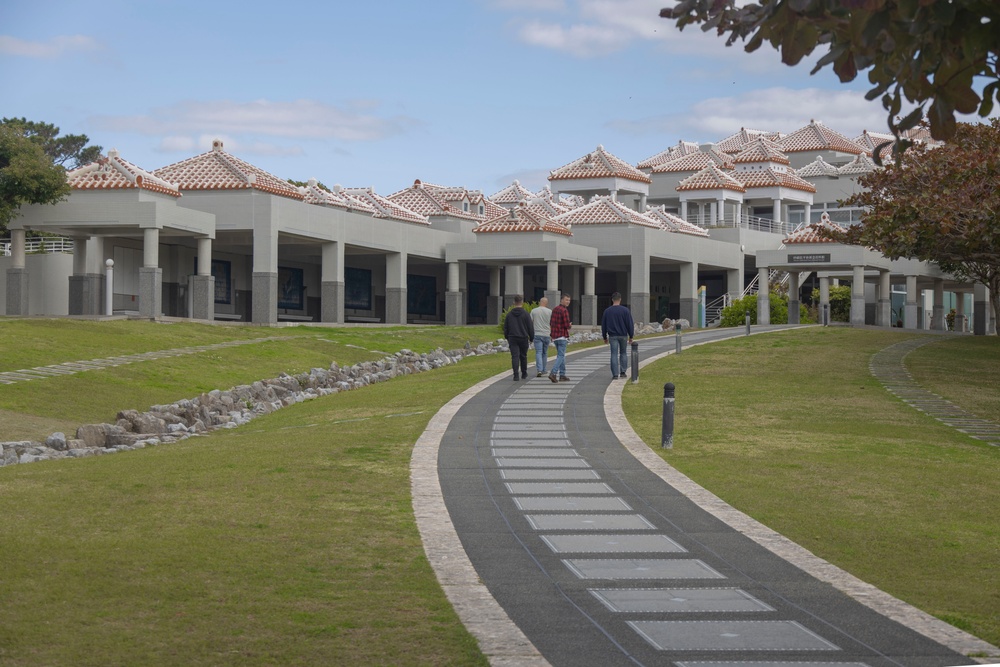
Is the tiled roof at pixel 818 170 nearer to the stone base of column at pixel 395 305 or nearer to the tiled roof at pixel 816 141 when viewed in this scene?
the tiled roof at pixel 816 141

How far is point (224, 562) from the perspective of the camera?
956cm

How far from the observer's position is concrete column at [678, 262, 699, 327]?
58.5 meters

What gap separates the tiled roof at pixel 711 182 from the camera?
65.8 m

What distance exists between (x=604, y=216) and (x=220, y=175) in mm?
19139

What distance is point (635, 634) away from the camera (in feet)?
26.1

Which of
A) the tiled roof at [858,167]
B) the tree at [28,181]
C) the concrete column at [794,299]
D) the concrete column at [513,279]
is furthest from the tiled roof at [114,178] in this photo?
the tiled roof at [858,167]

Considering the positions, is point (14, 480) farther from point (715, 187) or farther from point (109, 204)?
point (715, 187)

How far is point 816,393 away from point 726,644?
17.5 metres

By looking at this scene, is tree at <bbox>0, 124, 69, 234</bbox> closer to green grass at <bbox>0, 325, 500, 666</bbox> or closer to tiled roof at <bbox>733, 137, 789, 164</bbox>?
green grass at <bbox>0, 325, 500, 666</bbox>

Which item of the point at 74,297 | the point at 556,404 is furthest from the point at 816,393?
the point at 74,297

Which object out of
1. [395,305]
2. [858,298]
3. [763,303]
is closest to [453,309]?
[395,305]

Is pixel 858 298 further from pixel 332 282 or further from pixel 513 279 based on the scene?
pixel 332 282

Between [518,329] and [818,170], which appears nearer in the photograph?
[518,329]

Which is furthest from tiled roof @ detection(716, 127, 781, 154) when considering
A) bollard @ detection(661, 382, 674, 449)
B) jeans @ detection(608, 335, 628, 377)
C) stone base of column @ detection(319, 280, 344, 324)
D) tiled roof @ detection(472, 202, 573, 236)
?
bollard @ detection(661, 382, 674, 449)
